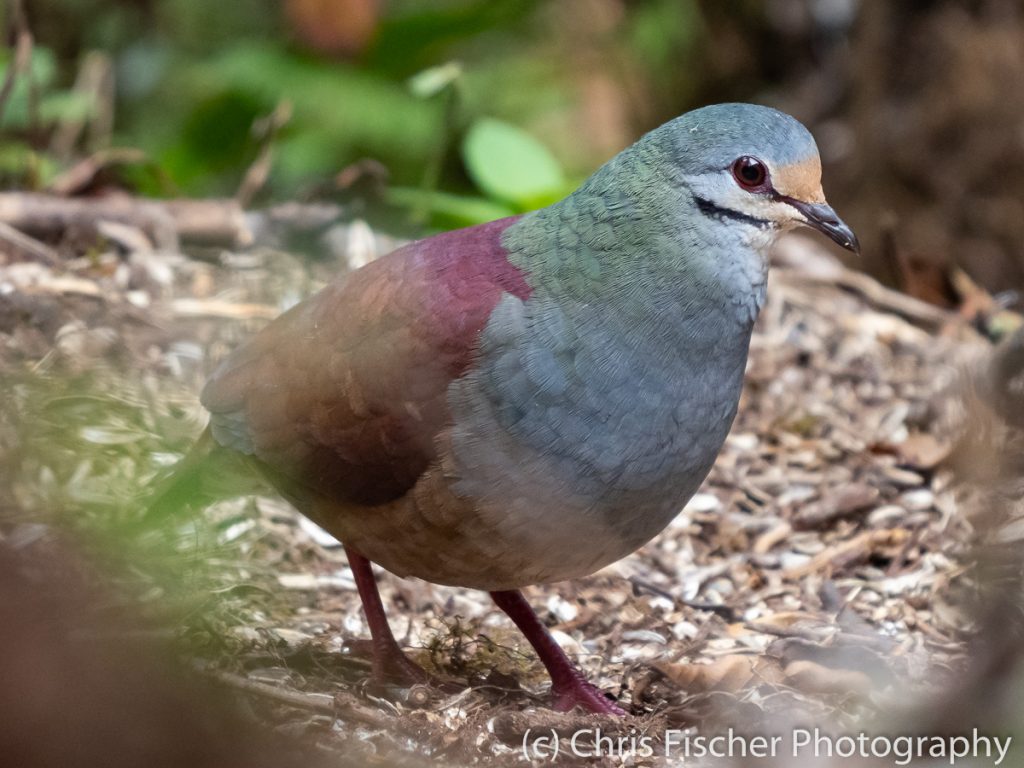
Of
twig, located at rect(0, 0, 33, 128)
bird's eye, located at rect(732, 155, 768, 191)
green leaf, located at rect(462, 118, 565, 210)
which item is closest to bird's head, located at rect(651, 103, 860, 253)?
bird's eye, located at rect(732, 155, 768, 191)

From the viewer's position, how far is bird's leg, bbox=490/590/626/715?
3436 mm

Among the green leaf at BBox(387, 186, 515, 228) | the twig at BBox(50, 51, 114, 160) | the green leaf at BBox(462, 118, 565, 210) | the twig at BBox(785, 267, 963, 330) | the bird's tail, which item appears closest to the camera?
the bird's tail

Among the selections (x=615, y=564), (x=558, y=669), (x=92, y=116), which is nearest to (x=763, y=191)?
(x=558, y=669)

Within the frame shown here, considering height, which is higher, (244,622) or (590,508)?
(590,508)

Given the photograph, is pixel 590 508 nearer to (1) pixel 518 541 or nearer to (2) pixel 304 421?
(1) pixel 518 541

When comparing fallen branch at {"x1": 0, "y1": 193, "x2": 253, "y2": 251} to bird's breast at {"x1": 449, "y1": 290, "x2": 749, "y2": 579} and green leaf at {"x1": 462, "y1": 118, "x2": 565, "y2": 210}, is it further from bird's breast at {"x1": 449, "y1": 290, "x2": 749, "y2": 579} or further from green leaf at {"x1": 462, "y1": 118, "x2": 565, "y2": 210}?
bird's breast at {"x1": 449, "y1": 290, "x2": 749, "y2": 579}

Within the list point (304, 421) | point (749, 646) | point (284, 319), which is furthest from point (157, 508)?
point (749, 646)

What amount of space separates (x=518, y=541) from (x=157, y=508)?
882 mm

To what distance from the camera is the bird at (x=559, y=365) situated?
9.96 feet

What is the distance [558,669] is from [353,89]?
15.8ft

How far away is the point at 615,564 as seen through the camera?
169 inches

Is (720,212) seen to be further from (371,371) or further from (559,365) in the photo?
(371,371)

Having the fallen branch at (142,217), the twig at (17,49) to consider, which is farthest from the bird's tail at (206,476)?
the twig at (17,49)

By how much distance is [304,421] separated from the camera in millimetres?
3346
